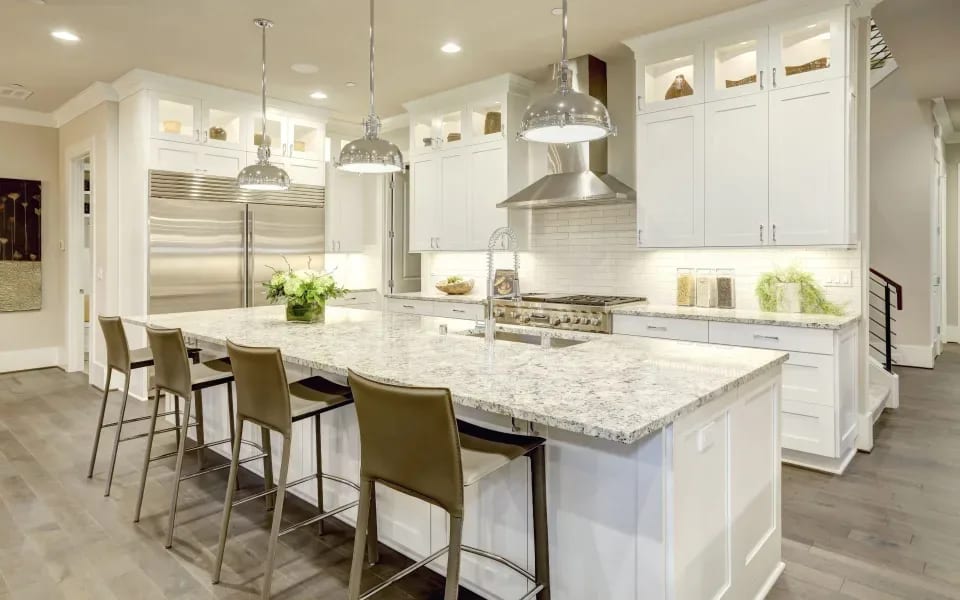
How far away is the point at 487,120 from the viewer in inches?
214

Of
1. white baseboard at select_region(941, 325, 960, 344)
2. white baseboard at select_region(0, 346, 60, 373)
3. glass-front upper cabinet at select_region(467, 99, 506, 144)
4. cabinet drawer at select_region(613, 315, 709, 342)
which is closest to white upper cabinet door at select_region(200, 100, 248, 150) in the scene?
glass-front upper cabinet at select_region(467, 99, 506, 144)

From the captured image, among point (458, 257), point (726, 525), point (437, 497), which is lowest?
point (726, 525)

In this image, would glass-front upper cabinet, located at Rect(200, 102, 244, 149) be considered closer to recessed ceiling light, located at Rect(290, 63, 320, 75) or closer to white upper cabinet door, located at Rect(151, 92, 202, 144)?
white upper cabinet door, located at Rect(151, 92, 202, 144)

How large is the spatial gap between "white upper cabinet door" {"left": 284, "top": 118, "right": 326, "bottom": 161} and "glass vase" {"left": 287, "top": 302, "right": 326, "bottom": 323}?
10.4 ft

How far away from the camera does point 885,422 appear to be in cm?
449

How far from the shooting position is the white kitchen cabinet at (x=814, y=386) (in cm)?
337

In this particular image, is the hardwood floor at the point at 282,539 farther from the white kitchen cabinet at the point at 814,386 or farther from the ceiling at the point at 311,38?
the ceiling at the point at 311,38

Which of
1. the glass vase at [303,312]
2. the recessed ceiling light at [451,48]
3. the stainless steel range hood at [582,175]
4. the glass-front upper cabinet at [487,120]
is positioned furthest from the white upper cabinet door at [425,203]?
the glass vase at [303,312]

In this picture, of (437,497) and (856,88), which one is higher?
(856,88)

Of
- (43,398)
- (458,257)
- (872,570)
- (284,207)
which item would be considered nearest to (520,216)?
(458,257)

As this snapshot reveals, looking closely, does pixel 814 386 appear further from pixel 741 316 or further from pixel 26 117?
pixel 26 117

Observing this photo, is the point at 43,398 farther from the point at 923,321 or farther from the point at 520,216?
the point at 923,321

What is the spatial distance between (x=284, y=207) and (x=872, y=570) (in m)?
5.50

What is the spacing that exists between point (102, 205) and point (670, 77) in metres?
5.22
